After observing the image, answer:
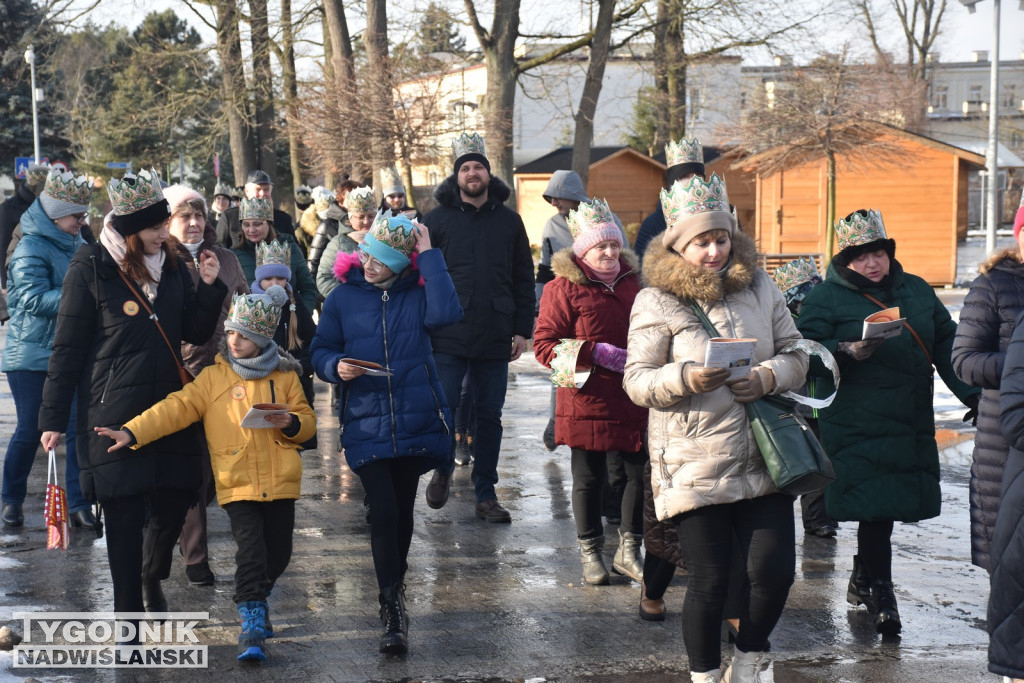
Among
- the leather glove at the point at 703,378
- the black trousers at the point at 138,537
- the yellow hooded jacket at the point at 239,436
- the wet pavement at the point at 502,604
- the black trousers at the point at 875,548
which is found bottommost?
the wet pavement at the point at 502,604

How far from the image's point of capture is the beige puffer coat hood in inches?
184

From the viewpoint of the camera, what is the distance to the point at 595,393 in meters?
6.55

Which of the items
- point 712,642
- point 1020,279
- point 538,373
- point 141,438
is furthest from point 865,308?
point 538,373

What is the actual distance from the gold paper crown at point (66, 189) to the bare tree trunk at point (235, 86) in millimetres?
19566

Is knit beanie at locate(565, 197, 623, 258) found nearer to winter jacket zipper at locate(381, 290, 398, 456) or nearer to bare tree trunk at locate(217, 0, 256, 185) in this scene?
winter jacket zipper at locate(381, 290, 398, 456)

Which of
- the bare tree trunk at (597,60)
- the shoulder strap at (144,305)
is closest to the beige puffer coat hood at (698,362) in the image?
the shoulder strap at (144,305)

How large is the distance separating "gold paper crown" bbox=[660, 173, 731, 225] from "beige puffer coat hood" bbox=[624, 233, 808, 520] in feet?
0.51

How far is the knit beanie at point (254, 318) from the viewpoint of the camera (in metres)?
5.62

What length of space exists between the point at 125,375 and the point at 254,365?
54cm

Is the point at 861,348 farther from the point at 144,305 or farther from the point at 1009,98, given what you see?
the point at 1009,98

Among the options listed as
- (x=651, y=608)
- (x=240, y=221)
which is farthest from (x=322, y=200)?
(x=651, y=608)

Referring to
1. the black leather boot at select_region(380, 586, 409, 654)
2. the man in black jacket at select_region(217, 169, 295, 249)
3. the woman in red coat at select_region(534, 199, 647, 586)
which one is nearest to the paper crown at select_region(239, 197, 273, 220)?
the man in black jacket at select_region(217, 169, 295, 249)

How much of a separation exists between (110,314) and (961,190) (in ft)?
96.2

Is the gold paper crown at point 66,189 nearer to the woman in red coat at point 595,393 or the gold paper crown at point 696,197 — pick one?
the woman in red coat at point 595,393
